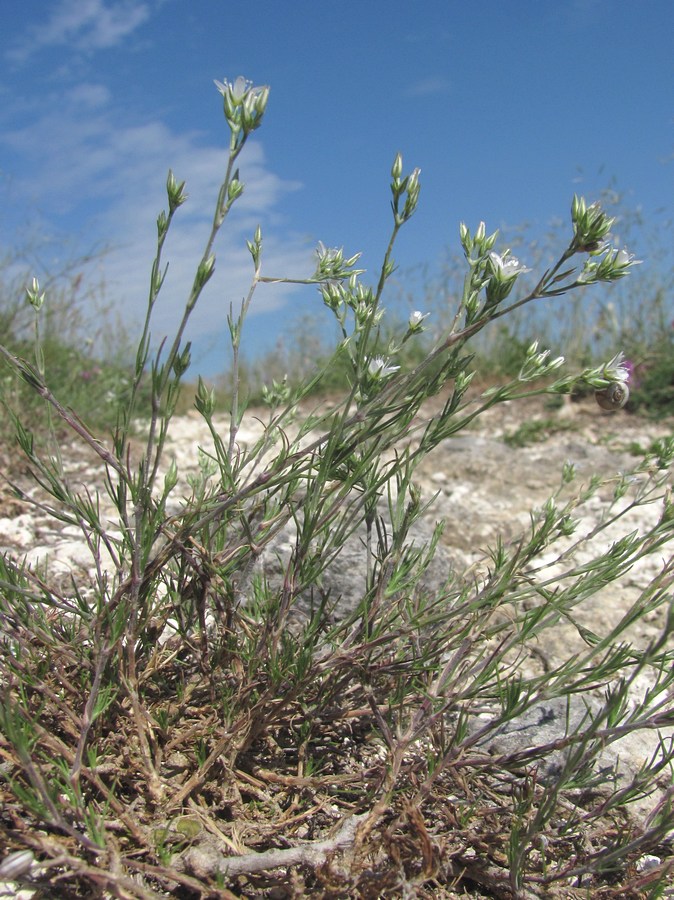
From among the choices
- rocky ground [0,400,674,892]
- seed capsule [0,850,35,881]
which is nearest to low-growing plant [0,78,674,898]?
seed capsule [0,850,35,881]

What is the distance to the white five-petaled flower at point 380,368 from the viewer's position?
1.47m

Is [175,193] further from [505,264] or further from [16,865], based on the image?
[16,865]

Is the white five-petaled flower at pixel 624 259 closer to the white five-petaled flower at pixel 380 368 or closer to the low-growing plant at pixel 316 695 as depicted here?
the low-growing plant at pixel 316 695

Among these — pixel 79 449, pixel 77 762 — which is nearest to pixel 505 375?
pixel 79 449

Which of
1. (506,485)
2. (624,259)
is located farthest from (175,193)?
(506,485)

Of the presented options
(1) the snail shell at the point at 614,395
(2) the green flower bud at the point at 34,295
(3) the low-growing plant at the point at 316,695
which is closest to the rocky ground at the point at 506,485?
(3) the low-growing plant at the point at 316,695

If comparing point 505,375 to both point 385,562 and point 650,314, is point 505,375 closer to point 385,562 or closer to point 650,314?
point 650,314

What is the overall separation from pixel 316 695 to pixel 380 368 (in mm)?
772

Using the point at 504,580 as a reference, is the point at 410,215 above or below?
above

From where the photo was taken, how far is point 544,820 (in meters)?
1.31

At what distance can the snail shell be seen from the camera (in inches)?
59.5

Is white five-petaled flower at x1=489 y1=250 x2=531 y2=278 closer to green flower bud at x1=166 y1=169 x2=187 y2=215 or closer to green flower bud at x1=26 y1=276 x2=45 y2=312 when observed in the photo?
green flower bud at x1=166 y1=169 x2=187 y2=215

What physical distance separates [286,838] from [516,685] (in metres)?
0.52

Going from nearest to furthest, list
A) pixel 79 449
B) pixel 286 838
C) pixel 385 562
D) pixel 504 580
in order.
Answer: pixel 286 838
pixel 504 580
pixel 385 562
pixel 79 449
